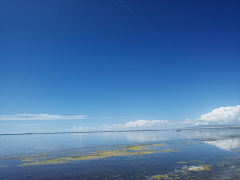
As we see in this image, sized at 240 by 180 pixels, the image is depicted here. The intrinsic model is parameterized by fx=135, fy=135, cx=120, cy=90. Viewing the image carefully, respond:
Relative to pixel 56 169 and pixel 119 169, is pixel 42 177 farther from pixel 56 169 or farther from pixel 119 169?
pixel 119 169

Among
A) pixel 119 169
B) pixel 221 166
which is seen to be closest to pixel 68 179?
pixel 119 169

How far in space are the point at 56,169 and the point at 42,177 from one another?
19.4 ft

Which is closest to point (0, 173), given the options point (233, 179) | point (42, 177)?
point (42, 177)

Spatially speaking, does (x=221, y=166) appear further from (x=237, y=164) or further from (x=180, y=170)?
(x=180, y=170)

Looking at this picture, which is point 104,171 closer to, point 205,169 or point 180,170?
point 180,170

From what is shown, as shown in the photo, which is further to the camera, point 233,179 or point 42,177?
point 42,177

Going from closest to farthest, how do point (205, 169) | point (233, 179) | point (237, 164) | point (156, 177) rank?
point (233, 179)
point (156, 177)
point (205, 169)
point (237, 164)

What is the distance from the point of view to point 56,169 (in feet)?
128

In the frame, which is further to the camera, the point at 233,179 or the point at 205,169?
the point at 205,169

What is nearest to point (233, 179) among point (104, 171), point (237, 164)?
point (237, 164)

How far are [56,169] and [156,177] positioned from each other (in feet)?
92.2

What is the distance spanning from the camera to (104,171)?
35781 mm

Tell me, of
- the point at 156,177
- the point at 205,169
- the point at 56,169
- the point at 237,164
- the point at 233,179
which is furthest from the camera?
the point at 56,169

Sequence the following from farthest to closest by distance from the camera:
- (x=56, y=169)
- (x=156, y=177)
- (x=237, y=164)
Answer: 1. (x=56, y=169)
2. (x=237, y=164)
3. (x=156, y=177)
